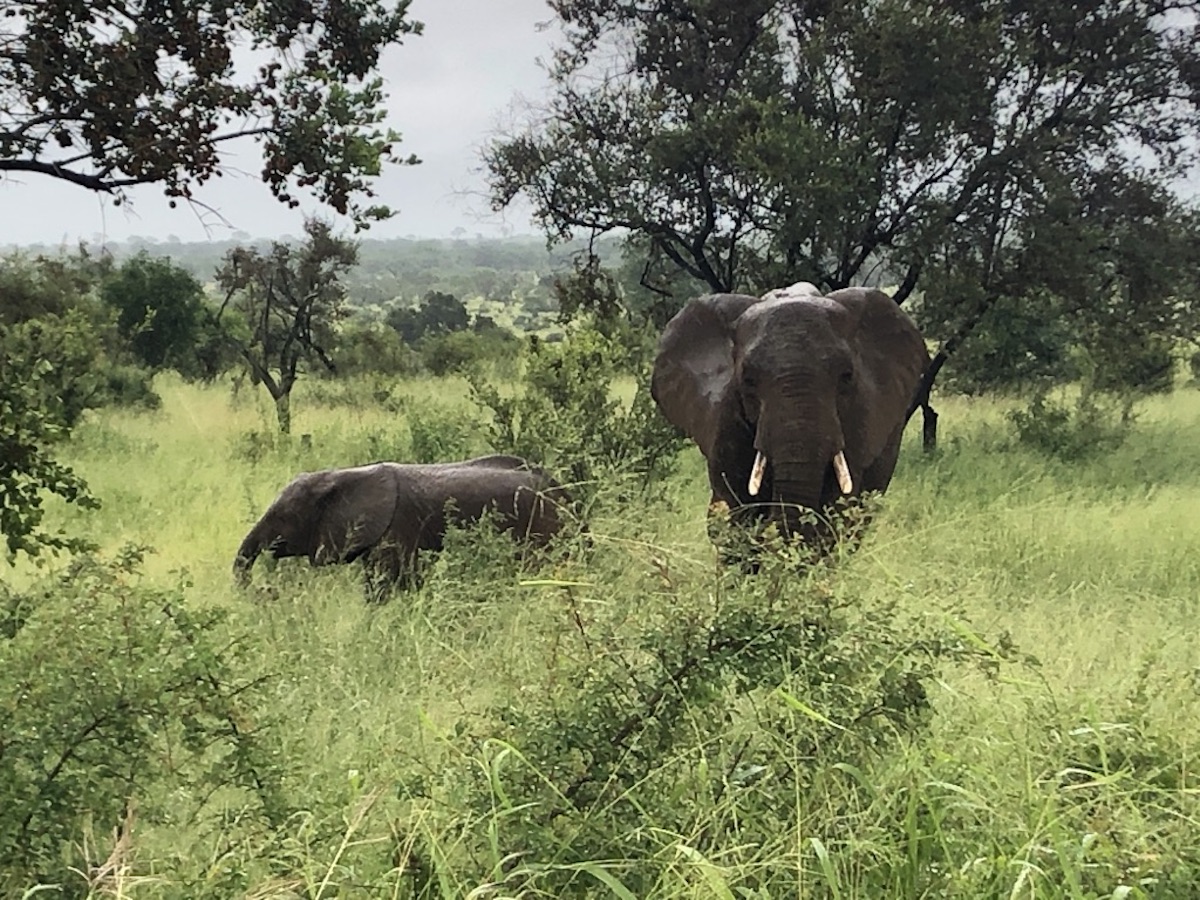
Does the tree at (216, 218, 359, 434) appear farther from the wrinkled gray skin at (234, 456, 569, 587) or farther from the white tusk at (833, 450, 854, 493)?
the white tusk at (833, 450, 854, 493)

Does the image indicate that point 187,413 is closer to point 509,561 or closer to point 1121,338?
point 509,561

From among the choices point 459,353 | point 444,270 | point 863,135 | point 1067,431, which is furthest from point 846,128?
point 444,270

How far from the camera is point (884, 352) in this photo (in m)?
6.79

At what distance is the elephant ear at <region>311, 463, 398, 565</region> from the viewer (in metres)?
6.03

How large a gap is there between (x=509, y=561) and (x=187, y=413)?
10.1 m

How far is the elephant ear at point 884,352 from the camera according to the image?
659 cm

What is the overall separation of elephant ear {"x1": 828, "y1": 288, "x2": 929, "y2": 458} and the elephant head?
2777 millimetres

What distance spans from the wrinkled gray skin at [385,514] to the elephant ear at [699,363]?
1.00 meters

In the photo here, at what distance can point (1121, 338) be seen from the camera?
12.8 meters

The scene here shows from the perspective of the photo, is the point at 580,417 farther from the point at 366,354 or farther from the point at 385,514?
the point at 366,354

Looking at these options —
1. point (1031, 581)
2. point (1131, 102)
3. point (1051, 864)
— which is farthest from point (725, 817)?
point (1131, 102)

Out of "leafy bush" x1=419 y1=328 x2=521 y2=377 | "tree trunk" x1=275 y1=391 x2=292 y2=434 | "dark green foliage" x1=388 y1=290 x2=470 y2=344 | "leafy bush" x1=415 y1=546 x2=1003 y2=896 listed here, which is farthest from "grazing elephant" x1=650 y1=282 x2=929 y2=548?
"dark green foliage" x1=388 y1=290 x2=470 y2=344

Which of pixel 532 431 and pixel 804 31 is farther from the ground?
pixel 804 31

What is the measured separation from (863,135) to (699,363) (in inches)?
223
